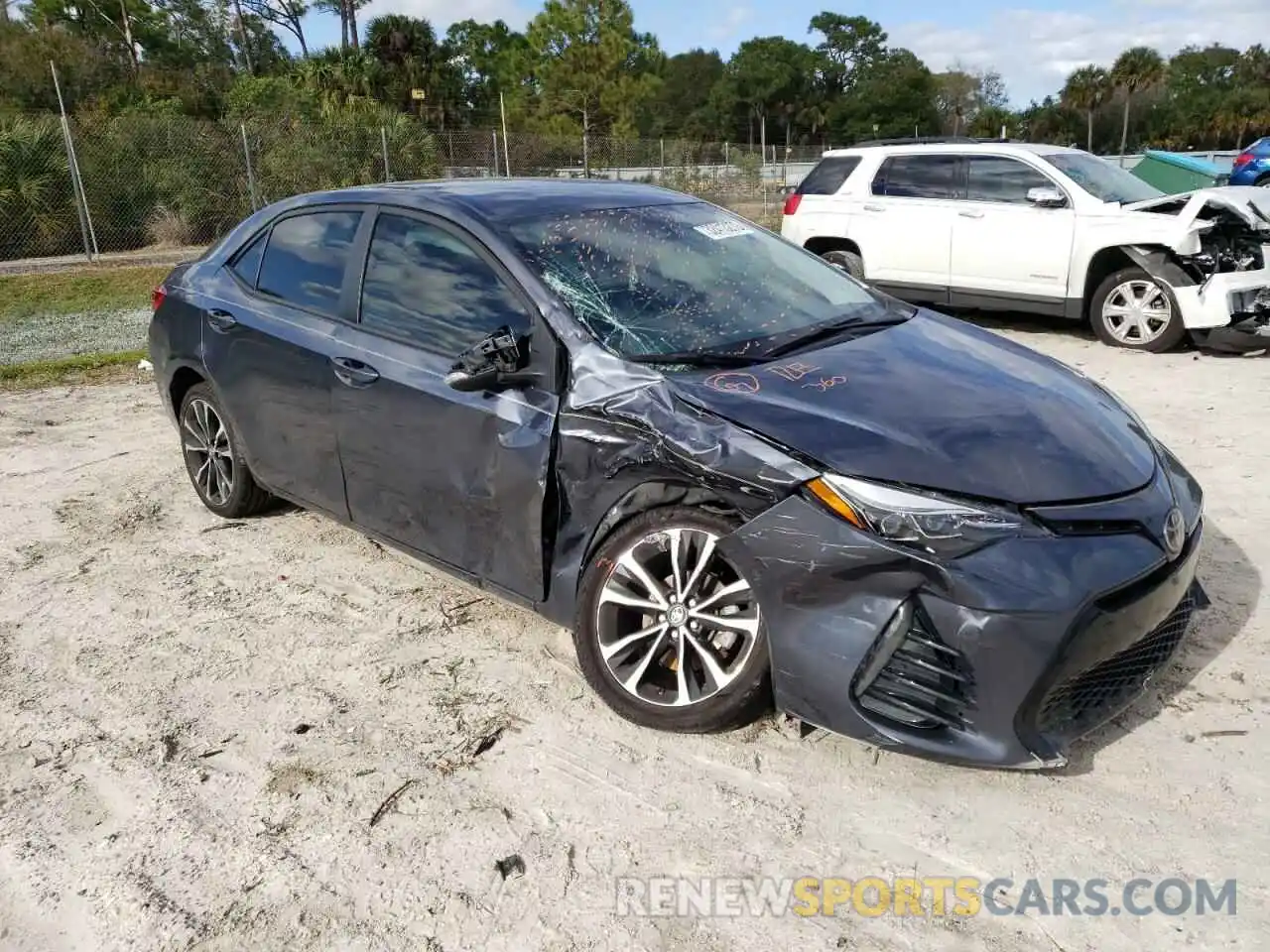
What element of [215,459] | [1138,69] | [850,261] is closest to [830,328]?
[215,459]

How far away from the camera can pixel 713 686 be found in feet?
9.43

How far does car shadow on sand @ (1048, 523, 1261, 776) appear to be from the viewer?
2.90m

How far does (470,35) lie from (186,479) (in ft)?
252

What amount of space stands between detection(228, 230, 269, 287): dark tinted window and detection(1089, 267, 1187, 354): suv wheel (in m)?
6.77

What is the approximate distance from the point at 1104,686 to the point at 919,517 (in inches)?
30.3

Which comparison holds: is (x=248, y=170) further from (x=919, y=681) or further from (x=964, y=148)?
(x=919, y=681)

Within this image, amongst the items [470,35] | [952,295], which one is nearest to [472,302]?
[952,295]

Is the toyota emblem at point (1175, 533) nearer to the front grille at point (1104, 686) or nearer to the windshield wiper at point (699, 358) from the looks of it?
the front grille at point (1104, 686)

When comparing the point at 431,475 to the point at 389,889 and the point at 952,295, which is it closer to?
the point at 389,889

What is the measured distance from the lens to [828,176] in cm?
991

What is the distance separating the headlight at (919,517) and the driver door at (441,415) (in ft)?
3.24

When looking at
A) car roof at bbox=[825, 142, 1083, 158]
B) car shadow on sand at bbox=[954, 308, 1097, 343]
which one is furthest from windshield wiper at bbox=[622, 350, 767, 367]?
car roof at bbox=[825, 142, 1083, 158]

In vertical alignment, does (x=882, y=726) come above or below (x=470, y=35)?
below

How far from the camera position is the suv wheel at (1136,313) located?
25.9 ft
